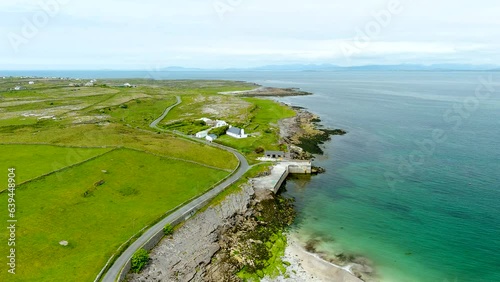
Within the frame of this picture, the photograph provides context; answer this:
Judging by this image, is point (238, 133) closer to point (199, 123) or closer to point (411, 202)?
point (199, 123)

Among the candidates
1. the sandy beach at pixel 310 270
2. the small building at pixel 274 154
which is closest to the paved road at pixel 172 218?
the small building at pixel 274 154

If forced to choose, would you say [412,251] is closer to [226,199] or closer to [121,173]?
[226,199]

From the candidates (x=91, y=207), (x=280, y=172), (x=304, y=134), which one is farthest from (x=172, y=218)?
(x=304, y=134)

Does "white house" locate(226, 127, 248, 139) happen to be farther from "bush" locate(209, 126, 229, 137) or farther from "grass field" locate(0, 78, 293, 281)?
"grass field" locate(0, 78, 293, 281)

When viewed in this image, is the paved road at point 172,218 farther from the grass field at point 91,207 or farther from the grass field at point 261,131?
the grass field at point 261,131

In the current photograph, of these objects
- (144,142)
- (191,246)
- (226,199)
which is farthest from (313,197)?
(144,142)
